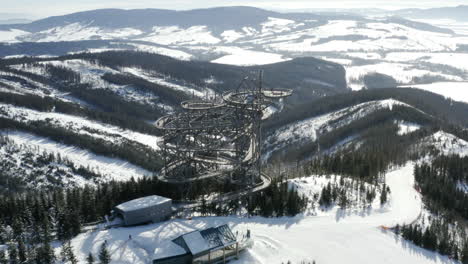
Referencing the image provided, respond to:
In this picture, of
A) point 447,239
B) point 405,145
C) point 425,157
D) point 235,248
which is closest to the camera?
point 235,248

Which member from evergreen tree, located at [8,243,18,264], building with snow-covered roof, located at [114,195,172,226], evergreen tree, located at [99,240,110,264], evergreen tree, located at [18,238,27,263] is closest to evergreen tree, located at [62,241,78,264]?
evergreen tree, located at [99,240,110,264]

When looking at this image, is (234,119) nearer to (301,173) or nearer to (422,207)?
(301,173)

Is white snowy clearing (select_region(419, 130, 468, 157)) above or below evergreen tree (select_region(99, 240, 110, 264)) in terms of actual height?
below

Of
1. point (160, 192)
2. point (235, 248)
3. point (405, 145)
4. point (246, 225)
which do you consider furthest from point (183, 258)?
point (405, 145)

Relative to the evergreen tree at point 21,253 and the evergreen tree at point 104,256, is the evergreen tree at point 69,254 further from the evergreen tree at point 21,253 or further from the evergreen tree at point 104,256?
the evergreen tree at point 21,253

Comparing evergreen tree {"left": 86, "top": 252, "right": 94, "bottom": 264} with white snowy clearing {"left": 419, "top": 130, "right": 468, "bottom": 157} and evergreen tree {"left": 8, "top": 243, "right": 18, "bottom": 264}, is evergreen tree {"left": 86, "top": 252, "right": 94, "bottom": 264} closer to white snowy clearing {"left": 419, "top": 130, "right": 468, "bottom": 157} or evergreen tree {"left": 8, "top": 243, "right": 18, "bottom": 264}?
evergreen tree {"left": 8, "top": 243, "right": 18, "bottom": 264}

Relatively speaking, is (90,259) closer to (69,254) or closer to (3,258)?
(69,254)
